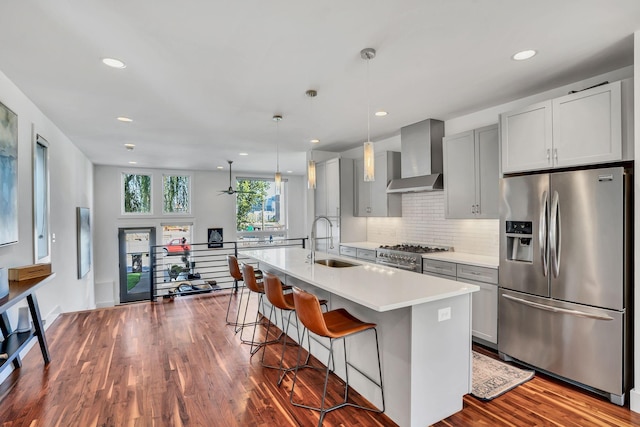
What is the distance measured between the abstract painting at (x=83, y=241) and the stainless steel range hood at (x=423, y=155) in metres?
5.45

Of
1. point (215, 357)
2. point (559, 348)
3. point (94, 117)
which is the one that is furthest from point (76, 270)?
point (559, 348)

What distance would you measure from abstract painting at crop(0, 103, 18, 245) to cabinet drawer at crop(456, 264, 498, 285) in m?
4.17

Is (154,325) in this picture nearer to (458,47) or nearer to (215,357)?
(215,357)

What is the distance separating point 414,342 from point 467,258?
6.39 ft

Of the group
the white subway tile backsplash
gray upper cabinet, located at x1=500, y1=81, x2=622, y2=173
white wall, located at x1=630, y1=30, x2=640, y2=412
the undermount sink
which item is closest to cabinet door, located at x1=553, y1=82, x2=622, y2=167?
gray upper cabinet, located at x1=500, y1=81, x2=622, y2=173

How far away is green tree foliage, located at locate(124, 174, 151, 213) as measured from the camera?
8.18 m

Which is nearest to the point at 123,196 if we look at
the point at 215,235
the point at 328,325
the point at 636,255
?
the point at 215,235

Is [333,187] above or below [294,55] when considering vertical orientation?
below

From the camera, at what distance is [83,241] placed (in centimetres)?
595

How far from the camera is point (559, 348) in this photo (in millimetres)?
2672

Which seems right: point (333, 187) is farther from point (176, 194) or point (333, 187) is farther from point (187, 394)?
point (176, 194)

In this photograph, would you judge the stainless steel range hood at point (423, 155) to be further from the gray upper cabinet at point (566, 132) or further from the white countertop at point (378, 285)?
the white countertop at point (378, 285)

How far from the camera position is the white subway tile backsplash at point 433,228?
3905mm

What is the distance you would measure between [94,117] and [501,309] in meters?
5.00
